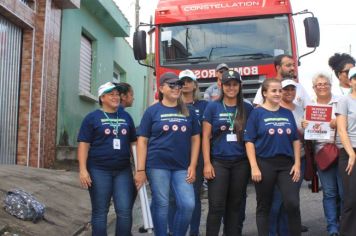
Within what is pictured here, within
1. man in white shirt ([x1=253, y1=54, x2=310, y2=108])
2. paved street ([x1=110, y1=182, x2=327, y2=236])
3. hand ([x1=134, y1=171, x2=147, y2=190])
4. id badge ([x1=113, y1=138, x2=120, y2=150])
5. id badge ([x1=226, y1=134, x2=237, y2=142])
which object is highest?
man in white shirt ([x1=253, y1=54, x2=310, y2=108])

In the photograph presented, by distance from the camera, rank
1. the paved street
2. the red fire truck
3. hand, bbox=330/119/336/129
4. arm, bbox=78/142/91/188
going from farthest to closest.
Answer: the red fire truck < the paved street < hand, bbox=330/119/336/129 < arm, bbox=78/142/91/188

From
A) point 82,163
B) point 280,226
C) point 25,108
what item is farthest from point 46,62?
point 280,226

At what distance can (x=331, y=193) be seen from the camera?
5559 mm

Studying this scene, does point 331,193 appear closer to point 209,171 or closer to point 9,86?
point 209,171

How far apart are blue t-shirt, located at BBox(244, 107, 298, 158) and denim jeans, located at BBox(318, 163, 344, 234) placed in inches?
30.6

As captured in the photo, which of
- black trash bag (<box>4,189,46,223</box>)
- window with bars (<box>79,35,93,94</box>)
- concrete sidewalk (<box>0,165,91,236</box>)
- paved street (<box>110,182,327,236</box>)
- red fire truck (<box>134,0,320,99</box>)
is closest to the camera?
concrete sidewalk (<box>0,165,91,236</box>)

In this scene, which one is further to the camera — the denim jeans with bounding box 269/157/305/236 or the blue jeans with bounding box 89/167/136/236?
the denim jeans with bounding box 269/157/305/236

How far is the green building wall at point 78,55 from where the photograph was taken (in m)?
13.0

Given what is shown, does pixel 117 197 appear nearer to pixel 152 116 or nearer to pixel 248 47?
pixel 152 116

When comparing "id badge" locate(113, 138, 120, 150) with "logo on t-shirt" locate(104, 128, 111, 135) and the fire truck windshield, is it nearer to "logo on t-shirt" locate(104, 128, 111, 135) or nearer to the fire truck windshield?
"logo on t-shirt" locate(104, 128, 111, 135)

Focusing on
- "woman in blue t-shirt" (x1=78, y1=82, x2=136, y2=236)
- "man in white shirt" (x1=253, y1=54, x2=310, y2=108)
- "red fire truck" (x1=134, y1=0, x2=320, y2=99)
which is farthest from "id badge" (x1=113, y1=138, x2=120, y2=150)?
"red fire truck" (x1=134, y1=0, x2=320, y2=99)

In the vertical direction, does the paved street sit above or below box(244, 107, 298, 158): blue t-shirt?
below

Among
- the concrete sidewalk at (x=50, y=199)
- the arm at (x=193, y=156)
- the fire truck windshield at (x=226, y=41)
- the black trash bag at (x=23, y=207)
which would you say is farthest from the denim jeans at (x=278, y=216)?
the fire truck windshield at (x=226, y=41)

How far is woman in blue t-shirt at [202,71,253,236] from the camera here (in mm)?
5129
